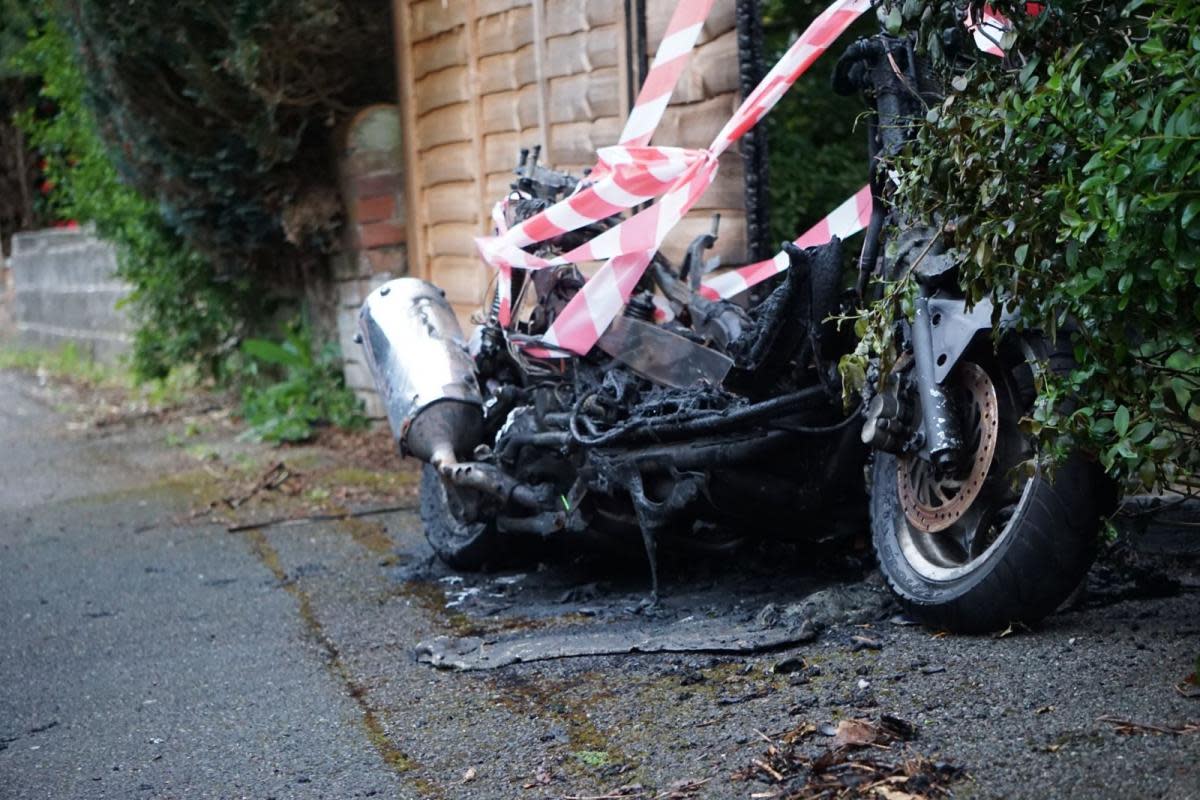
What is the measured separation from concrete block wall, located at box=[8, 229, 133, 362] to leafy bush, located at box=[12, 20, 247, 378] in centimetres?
147

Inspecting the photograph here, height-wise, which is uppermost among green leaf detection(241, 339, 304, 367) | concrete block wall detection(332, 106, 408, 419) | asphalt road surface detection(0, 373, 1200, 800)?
concrete block wall detection(332, 106, 408, 419)

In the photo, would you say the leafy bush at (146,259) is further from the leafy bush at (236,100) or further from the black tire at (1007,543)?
the black tire at (1007,543)

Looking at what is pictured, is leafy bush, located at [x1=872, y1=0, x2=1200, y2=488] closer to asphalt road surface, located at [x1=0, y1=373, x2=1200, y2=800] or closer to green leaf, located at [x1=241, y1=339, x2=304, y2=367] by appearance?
asphalt road surface, located at [x1=0, y1=373, x2=1200, y2=800]

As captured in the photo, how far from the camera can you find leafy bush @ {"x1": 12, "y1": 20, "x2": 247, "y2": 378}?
11.3 metres

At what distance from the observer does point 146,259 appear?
1188 centimetres

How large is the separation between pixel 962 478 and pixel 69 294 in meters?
15.5

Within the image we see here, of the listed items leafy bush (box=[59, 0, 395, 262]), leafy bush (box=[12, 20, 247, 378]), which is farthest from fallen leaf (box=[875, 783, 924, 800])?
leafy bush (box=[12, 20, 247, 378])

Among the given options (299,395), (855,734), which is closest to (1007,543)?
(855,734)

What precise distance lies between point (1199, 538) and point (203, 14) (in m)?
6.79

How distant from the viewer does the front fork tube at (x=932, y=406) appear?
361 centimetres

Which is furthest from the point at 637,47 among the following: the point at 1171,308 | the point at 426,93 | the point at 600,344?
the point at 1171,308

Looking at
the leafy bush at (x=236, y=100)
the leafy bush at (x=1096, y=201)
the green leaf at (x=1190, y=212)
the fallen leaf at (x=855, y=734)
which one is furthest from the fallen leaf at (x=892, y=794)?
the leafy bush at (x=236, y=100)

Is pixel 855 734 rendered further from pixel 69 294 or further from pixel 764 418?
pixel 69 294

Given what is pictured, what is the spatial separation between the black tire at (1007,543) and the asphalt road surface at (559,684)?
0.35 feet
